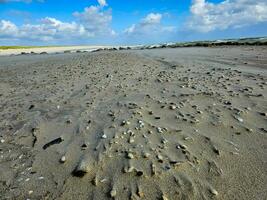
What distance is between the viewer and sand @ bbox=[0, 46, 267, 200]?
14.7 feet

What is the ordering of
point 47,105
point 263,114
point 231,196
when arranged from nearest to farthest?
point 231,196
point 263,114
point 47,105

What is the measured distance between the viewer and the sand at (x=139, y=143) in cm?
449

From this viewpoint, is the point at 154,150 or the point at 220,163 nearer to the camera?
the point at 220,163

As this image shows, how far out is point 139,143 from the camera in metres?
5.88

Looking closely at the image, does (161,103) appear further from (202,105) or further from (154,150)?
(154,150)

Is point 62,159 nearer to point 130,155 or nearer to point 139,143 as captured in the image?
point 130,155

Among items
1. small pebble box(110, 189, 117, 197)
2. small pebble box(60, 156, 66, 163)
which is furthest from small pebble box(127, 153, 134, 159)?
small pebble box(60, 156, 66, 163)

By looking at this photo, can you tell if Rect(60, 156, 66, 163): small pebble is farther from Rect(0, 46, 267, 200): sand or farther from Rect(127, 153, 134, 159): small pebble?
Rect(127, 153, 134, 159): small pebble

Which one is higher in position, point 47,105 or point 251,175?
point 251,175

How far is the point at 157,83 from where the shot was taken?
11430 millimetres

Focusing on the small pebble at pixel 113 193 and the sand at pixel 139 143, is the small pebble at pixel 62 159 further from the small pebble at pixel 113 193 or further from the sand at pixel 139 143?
the small pebble at pixel 113 193

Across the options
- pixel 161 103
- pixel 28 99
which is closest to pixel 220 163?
pixel 161 103

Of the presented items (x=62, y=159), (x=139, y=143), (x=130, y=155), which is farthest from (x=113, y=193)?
(x=139, y=143)

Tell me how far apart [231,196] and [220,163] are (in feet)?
3.12
